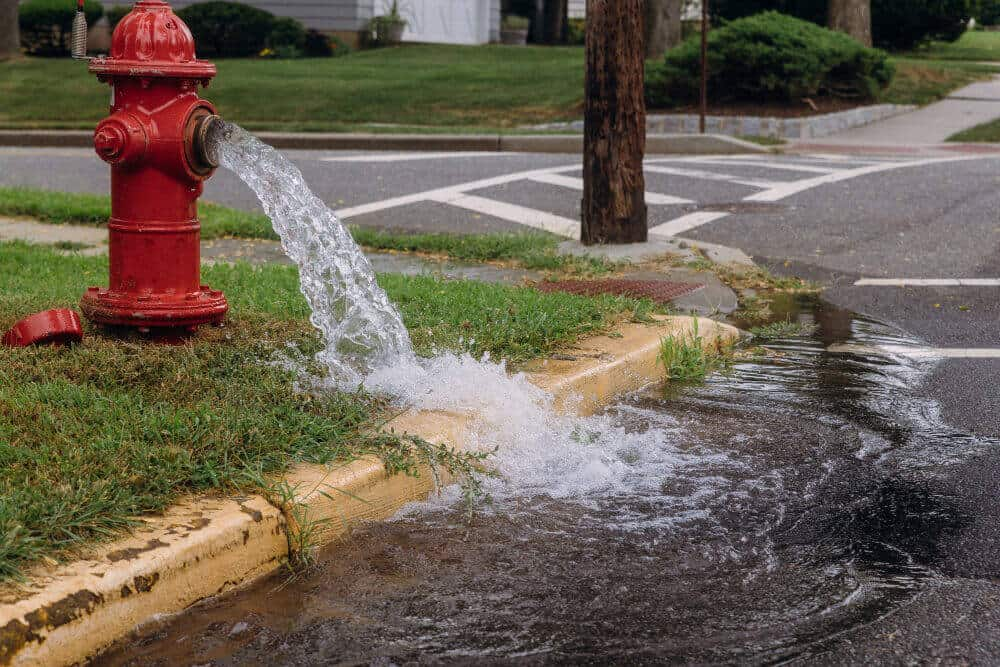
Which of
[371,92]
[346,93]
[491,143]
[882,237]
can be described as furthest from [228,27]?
[882,237]

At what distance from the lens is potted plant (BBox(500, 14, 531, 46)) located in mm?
41250

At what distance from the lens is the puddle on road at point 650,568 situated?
2906mm

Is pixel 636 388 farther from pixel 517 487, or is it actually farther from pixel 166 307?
pixel 166 307

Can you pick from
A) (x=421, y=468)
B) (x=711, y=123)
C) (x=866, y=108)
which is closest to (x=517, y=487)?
(x=421, y=468)

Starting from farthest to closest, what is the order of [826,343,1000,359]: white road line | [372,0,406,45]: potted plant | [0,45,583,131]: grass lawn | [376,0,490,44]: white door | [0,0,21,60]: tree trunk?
[376,0,490,44]: white door
[372,0,406,45]: potted plant
[0,0,21,60]: tree trunk
[0,45,583,131]: grass lawn
[826,343,1000,359]: white road line

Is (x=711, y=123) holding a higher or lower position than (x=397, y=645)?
higher

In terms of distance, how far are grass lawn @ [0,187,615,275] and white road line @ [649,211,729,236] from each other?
1.01m

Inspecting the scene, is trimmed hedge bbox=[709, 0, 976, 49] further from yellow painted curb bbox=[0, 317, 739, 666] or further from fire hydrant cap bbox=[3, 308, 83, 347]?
yellow painted curb bbox=[0, 317, 739, 666]

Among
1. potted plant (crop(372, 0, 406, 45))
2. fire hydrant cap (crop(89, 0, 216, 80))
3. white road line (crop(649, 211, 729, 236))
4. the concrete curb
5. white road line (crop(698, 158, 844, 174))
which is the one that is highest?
potted plant (crop(372, 0, 406, 45))

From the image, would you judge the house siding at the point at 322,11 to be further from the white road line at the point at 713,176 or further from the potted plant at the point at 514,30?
the white road line at the point at 713,176

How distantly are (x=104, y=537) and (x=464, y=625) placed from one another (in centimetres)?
91

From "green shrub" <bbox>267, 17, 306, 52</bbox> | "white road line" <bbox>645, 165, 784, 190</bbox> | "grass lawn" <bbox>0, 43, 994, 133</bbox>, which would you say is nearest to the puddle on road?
"white road line" <bbox>645, 165, 784, 190</bbox>

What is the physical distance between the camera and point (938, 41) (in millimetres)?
35969

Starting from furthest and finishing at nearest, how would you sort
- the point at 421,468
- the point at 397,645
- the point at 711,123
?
the point at 711,123 < the point at 421,468 < the point at 397,645
